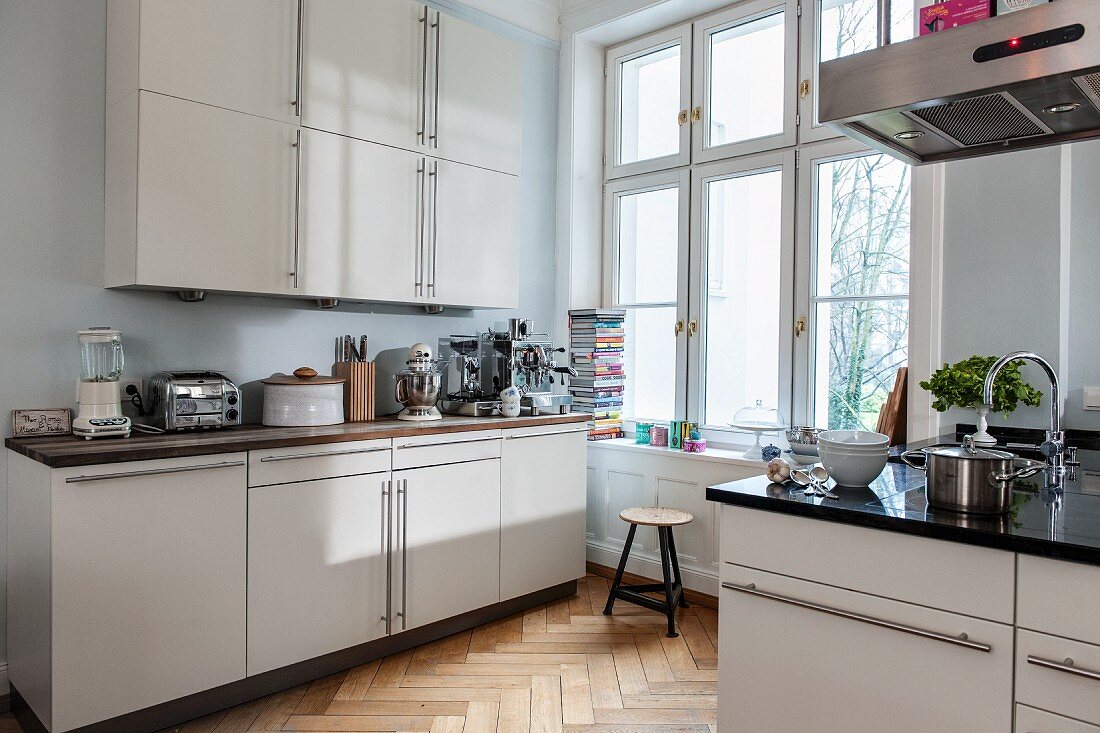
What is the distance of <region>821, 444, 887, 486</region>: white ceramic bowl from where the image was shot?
1.85 m

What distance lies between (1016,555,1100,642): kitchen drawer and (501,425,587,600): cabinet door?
2300 millimetres

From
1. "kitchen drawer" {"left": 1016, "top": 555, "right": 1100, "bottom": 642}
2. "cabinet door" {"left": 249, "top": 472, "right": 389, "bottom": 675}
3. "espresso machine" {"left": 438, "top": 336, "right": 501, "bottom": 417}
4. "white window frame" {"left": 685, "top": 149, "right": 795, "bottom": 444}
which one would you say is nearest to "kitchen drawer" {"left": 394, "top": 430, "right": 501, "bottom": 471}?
"cabinet door" {"left": 249, "top": 472, "right": 389, "bottom": 675}

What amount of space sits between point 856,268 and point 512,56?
198cm

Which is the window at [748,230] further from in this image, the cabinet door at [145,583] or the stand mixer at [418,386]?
→ the cabinet door at [145,583]

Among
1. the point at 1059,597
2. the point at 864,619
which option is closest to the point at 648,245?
the point at 864,619

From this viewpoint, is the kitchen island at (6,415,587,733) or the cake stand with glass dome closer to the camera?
the kitchen island at (6,415,587,733)

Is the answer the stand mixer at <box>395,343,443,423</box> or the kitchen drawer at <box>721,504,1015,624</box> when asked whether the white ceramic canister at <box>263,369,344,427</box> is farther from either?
the kitchen drawer at <box>721,504,1015,624</box>

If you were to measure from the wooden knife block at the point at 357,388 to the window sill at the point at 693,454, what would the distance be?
1431 mm

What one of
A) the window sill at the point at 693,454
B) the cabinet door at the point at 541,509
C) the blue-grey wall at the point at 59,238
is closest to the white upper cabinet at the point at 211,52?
the blue-grey wall at the point at 59,238

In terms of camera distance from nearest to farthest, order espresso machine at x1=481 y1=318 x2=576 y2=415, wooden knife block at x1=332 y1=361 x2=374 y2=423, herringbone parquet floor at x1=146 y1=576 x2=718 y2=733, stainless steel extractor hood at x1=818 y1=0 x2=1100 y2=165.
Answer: stainless steel extractor hood at x1=818 y1=0 x2=1100 y2=165, herringbone parquet floor at x1=146 y1=576 x2=718 y2=733, wooden knife block at x1=332 y1=361 x2=374 y2=423, espresso machine at x1=481 y1=318 x2=576 y2=415

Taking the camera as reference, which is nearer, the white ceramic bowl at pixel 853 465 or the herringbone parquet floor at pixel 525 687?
the white ceramic bowl at pixel 853 465

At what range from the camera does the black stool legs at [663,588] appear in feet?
11.0

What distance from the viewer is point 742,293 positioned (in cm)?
389

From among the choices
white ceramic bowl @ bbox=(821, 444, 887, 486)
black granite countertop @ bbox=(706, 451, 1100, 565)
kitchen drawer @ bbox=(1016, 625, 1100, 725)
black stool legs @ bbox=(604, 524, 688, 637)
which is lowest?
black stool legs @ bbox=(604, 524, 688, 637)
